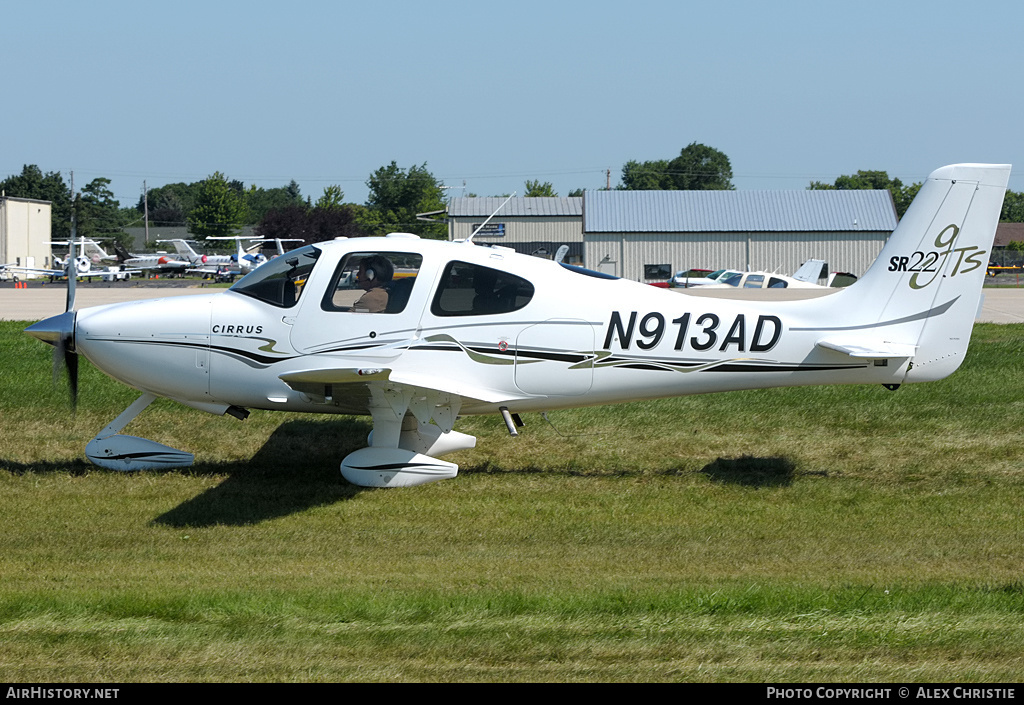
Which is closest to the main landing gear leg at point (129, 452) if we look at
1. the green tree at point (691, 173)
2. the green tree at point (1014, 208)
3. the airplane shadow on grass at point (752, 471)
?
the airplane shadow on grass at point (752, 471)

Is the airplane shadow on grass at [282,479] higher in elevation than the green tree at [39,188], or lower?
lower

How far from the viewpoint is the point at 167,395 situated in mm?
9719

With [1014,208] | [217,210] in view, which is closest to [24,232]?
[217,210]

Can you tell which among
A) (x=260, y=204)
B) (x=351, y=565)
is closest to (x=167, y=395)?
(x=351, y=565)

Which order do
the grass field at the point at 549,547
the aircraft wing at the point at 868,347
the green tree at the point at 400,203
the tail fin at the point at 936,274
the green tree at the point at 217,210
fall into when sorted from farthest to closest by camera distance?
the green tree at the point at 217,210 → the green tree at the point at 400,203 → the aircraft wing at the point at 868,347 → the tail fin at the point at 936,274 → the grass field at the point at 549,547

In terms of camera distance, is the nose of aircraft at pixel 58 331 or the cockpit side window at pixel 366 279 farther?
the nose of aircraft at pixel 58 331

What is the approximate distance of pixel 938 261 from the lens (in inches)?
362

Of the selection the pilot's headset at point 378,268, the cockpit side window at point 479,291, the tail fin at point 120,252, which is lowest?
the cockpit side window at point 479,291

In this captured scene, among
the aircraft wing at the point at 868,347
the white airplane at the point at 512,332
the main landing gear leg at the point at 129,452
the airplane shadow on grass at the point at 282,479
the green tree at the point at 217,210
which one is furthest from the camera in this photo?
the green tree at the point at 217,210

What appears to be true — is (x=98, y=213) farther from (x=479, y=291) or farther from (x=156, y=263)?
(x=479, y=291)

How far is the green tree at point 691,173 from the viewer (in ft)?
447

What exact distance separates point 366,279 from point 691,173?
133m

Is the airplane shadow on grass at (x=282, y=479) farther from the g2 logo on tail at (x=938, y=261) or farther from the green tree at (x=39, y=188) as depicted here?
the green tree at (x=39, y=188)

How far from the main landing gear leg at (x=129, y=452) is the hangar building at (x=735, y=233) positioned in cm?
4151
